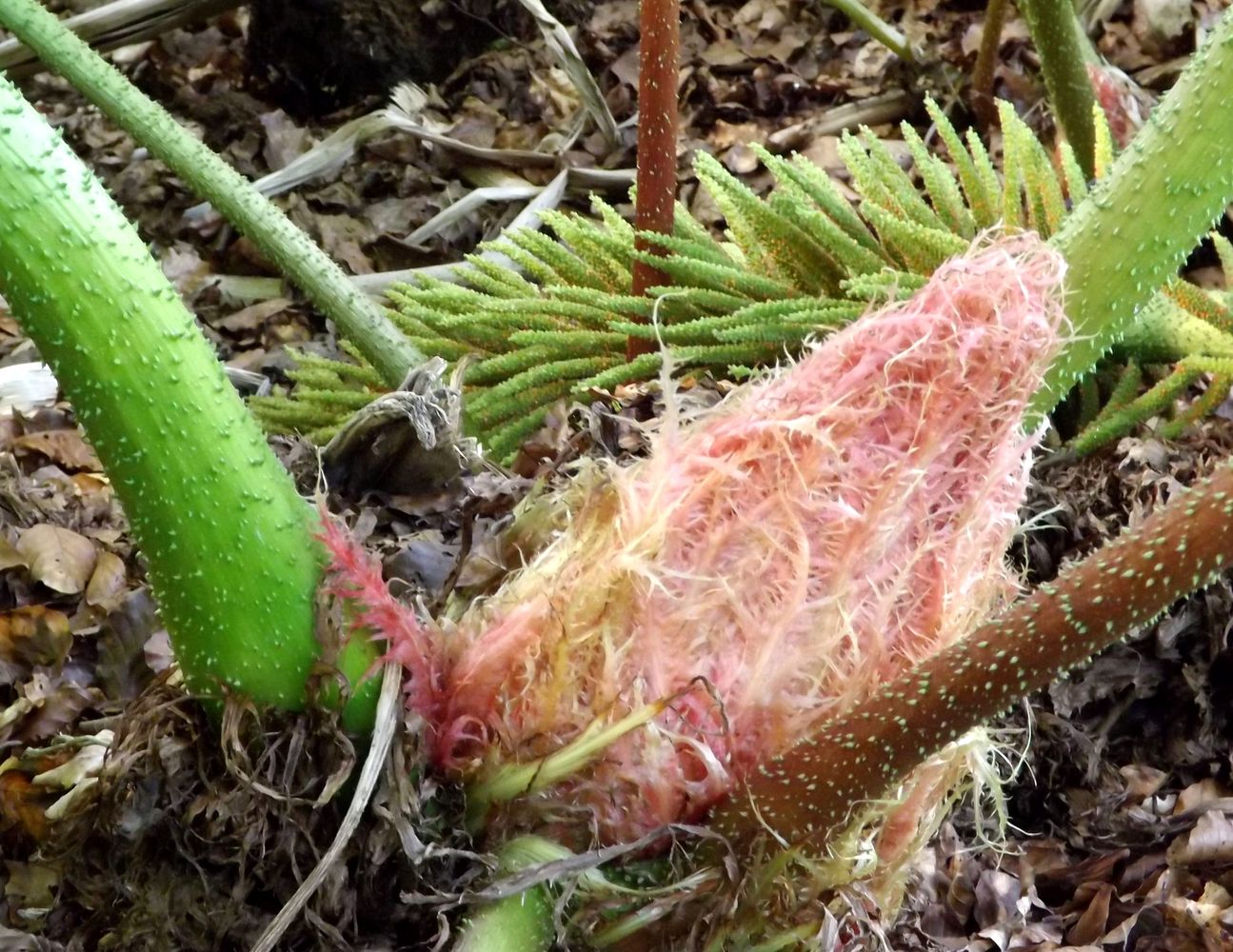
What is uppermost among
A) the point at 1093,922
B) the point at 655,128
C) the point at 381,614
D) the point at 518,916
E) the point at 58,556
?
the point at 655,128

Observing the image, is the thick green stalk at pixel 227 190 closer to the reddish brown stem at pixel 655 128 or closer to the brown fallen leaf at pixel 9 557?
the reddish brown stem at pixel 655 128

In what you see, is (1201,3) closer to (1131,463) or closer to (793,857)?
(1131,463)

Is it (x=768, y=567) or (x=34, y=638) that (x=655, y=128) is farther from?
(x=34, y=638)

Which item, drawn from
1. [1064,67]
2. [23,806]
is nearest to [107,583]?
[23,806]

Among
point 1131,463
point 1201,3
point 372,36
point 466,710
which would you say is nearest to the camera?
point 466,710

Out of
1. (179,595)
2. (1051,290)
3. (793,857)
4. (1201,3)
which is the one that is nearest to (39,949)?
(179,595)
